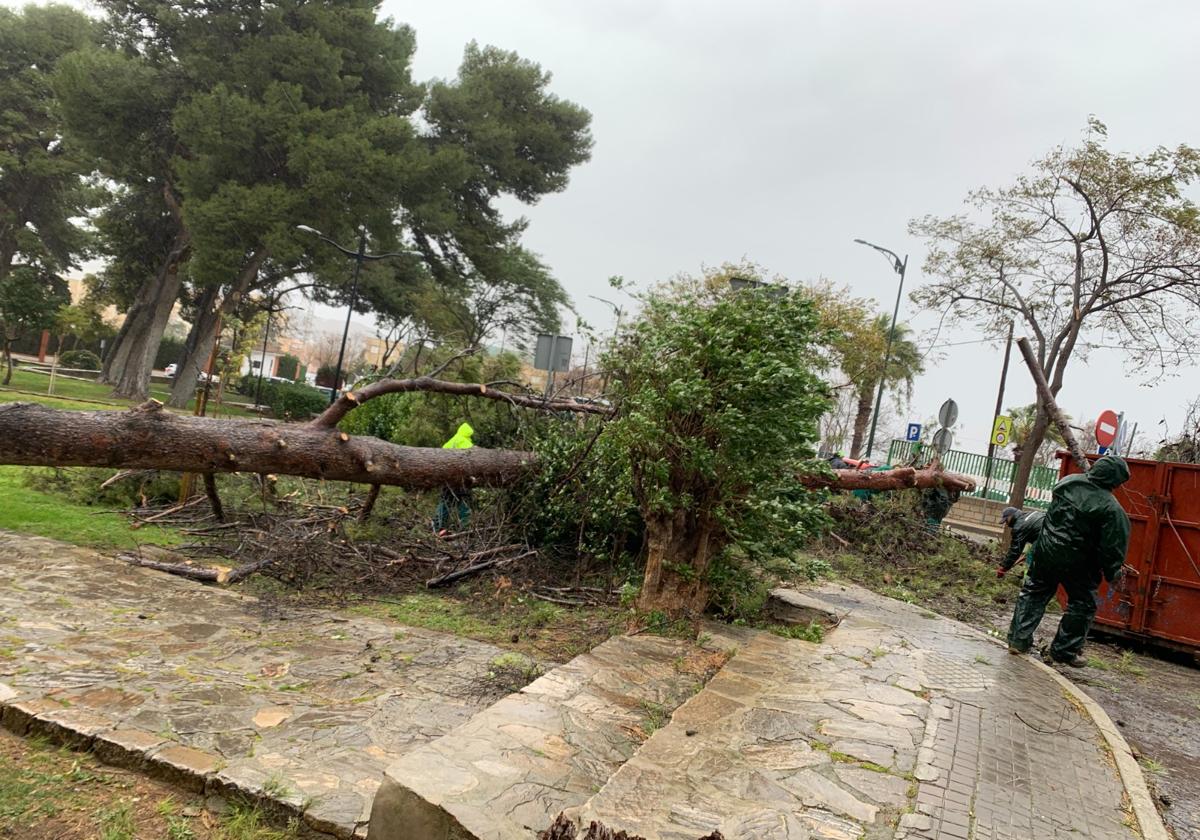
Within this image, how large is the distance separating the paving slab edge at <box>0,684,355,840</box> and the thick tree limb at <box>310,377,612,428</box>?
3.34 meters

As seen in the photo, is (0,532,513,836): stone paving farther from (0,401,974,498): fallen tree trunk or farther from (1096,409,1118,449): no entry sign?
(1096,409,1118,449): no entry sign

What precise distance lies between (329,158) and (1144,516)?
21.1 m

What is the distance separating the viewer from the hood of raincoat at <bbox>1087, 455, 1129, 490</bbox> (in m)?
6.20

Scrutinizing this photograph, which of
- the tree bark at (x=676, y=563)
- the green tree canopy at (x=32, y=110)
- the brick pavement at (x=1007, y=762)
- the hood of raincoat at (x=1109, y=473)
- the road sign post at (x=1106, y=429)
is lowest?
the brick pavement at (x=1007, y=762)

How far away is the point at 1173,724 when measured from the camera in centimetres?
547

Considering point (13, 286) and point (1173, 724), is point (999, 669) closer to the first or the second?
point (1173, 724)

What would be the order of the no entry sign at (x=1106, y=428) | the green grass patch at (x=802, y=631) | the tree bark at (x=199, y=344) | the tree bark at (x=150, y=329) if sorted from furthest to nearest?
the tree bark at (x=199, y=344)
the tree bark at (x=150, y=329)
the no entry sign at (x=1106, y=428)
the green grass patch at (x=802, y=631)

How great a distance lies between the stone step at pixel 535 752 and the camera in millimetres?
2660

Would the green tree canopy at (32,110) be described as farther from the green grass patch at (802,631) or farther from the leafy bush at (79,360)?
the green grass patch at (802,631)

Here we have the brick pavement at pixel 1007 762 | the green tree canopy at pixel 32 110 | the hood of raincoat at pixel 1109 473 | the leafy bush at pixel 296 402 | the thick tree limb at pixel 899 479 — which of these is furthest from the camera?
the green tree canopy at pixel 32 110

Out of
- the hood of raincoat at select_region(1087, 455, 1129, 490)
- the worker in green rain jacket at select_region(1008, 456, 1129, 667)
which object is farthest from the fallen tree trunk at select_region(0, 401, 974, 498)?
the hood of raincoat at select_region(1087, 455, 1129, 490)

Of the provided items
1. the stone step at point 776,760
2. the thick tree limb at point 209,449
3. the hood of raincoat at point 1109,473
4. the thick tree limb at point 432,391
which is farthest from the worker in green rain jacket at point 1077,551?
the thick tree limb at point 209,449

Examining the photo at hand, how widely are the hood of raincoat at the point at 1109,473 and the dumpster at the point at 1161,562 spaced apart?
1752 millimetres

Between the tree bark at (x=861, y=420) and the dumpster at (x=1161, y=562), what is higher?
the tree bark at (x=861, y=420)
